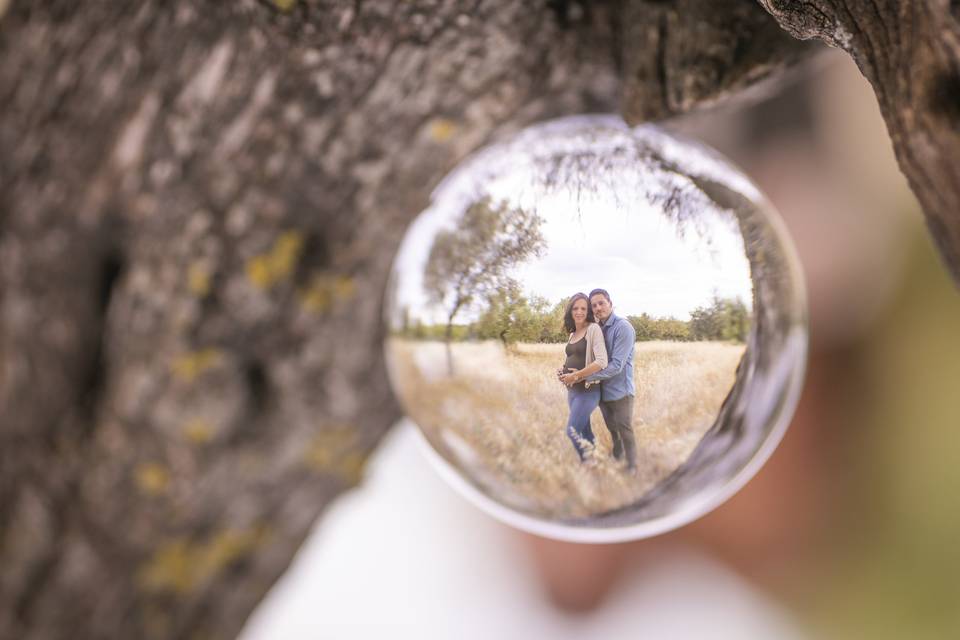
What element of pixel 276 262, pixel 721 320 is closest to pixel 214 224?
pixel 276 262

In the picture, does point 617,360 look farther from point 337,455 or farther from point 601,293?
point 337,455

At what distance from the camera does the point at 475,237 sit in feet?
1.53

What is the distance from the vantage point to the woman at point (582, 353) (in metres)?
0.42

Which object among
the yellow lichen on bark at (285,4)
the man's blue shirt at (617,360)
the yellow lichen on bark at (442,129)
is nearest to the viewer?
the man's blue shirt at (617,360)

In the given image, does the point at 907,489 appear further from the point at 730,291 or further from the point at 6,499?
the point at 6,499

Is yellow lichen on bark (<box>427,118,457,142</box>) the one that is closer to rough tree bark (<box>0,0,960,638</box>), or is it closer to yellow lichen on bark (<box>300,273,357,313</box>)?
rough tree bark (<box>0,0,960,638</box>)

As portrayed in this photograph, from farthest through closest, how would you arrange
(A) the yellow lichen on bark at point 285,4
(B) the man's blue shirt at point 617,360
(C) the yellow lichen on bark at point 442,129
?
1. (C) the yellow lichen on bark at point 442,129
2. (A) the yellow lichen on bark at point 285,4
3. (B) the man's blue shirt at point 617,360

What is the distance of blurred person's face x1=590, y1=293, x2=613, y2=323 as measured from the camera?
0.42 m

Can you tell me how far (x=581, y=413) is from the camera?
43 cm

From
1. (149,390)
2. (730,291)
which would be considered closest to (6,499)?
(149,390)

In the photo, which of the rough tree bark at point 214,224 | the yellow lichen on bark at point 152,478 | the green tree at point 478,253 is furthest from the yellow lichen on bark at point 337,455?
the green tree at point 478,253

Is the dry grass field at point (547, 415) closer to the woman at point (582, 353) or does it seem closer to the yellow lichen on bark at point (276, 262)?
the woman at point (582, 353)

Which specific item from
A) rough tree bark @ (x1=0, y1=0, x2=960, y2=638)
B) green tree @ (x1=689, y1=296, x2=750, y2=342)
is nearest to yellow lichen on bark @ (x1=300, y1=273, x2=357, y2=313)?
rough tree bark @ (x1=0, y1=0, x2=960, y2=638)

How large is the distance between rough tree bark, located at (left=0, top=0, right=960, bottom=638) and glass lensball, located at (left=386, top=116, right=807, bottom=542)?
0.14m
